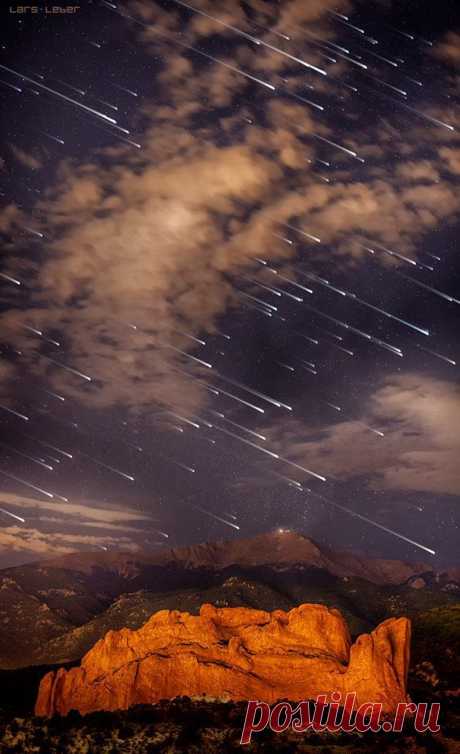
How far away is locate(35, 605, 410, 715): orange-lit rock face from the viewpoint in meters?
53.3

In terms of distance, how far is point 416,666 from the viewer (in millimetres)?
73438

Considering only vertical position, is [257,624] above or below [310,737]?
below

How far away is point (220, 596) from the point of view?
643ft

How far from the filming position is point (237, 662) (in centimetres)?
5941

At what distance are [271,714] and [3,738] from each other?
27.3 metres

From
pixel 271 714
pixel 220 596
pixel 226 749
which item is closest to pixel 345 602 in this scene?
pixel 220 596

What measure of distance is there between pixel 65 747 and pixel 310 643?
3121 centimetres

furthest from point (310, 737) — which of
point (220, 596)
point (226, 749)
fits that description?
point (220, 596)

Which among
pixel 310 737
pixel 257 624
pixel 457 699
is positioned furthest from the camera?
pixel 257 624

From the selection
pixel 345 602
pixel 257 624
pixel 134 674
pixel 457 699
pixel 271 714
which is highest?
pixel 457 699

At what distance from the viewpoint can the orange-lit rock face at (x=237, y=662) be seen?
53.3m

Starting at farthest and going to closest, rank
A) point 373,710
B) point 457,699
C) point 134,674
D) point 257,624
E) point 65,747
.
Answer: point 257,624 < point 134,674 < point 457,699 < point 373,710 < point 65,747

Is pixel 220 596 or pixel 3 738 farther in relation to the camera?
pixel 220 596

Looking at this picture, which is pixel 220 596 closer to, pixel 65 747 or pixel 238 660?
pixel 238 660
